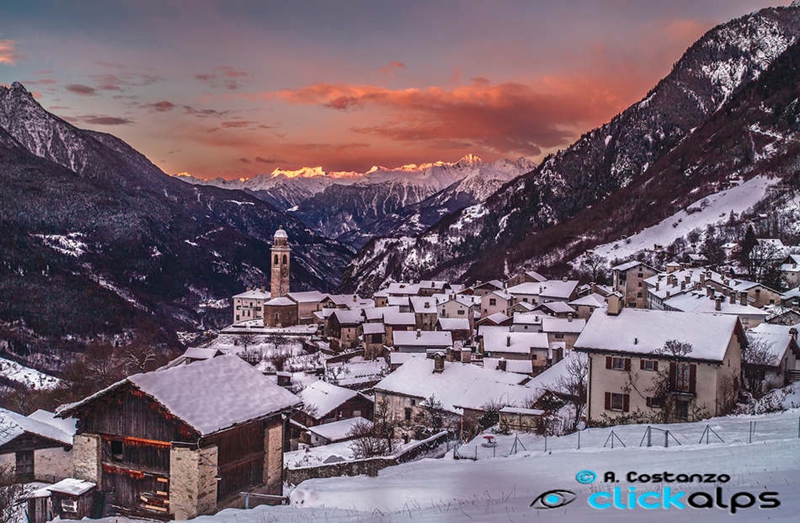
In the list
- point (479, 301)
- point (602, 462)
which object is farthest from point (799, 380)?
point (479, 301)

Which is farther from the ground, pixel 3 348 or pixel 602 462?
pixel 602 462

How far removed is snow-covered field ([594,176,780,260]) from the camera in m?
155

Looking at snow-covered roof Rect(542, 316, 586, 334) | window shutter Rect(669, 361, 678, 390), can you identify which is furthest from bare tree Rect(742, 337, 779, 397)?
snow-covered roof Rect(542, 316, 586, 334)

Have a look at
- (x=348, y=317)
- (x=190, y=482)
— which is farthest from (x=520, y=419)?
(x=348, y=317)

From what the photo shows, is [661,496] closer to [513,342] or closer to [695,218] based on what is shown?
[513,342]

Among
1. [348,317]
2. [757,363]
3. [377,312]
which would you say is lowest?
[348,317]

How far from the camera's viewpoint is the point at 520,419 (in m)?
34.3

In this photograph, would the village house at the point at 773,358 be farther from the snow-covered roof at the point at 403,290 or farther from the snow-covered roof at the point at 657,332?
the snow-covered roof at the point at 403,290

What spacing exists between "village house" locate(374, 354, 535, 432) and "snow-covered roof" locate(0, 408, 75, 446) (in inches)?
877

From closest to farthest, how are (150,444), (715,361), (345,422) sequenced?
(150,444) → (715,361) → (345,422)

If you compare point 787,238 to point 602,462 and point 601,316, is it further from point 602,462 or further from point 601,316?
point 602,462

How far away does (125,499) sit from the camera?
80.9ft

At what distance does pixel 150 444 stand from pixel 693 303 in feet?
216

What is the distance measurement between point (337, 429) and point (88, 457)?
28.5 meters
